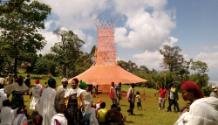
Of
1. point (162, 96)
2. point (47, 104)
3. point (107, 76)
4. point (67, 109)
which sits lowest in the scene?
point (67, 109)

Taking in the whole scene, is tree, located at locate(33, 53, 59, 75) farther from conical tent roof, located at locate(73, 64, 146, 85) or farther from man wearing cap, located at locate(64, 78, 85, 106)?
man wearing cap, located at locate(64, 78, 85, 106)

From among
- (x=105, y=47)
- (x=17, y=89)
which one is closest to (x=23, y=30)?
(x=105, y=47)

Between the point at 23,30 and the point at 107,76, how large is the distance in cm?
1719

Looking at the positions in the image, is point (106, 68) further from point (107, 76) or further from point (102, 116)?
point (102, 116)

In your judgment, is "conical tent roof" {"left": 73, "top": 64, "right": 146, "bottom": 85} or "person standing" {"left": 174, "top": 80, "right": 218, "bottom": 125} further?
"conical tent roof" {"left": 73, "top": 64, "right": 146, "bottom": 85}

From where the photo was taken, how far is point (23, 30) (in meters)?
45.6

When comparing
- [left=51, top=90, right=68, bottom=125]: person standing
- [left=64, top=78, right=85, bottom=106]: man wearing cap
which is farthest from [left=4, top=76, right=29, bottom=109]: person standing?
[left=51, top=90, right=68, bottom=125]: person standing

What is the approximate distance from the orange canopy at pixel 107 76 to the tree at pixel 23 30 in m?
14.7

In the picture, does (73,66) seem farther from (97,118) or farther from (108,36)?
(97,118)

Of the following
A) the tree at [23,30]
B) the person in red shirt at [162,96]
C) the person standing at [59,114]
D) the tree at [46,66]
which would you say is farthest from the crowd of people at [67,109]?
the tree at [46,66]

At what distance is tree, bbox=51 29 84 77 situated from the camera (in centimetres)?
8069

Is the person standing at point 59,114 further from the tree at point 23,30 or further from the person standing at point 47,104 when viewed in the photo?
the tree at point 23,30

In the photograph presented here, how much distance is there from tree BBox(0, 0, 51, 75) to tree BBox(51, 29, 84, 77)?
33328 millimetres

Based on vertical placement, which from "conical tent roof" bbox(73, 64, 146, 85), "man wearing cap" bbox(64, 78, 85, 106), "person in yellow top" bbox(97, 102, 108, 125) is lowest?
"person in yellow top" bbox(97, 102, 108, 125)
